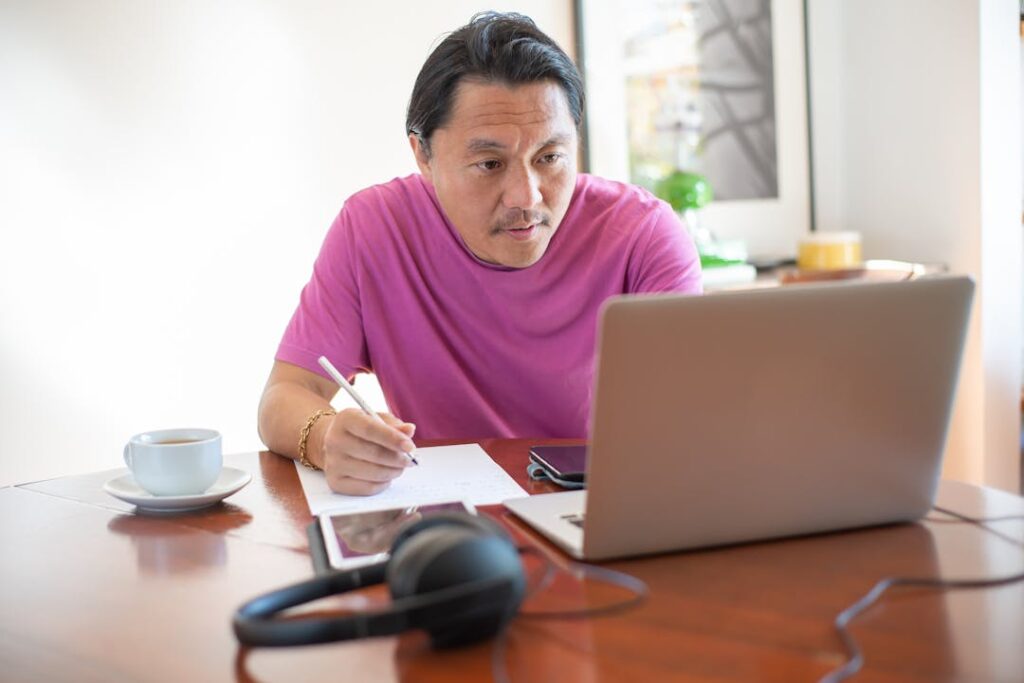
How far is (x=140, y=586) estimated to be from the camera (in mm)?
926

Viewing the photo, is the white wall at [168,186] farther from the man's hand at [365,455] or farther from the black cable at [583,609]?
the black cable at [583,609]

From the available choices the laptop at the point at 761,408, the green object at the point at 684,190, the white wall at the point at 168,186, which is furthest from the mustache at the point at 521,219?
the green object at the point at 684,190

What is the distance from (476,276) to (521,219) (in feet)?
0.57

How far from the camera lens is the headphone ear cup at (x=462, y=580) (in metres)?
0.72

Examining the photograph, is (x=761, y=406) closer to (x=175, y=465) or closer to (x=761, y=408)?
(x=761, y=408)

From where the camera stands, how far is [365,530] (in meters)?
1.00

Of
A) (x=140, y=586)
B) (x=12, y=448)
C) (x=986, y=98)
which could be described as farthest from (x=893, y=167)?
(x=140, y=586)

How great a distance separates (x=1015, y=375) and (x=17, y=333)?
2.59 metres

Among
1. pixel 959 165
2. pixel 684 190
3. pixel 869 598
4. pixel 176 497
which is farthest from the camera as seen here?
pixel 684 190

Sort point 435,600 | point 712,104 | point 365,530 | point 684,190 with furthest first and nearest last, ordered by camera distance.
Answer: point 712,104, point 684,190, point 365,530, point 435,600

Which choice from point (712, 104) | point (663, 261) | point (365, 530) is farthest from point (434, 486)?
point (712, 104)

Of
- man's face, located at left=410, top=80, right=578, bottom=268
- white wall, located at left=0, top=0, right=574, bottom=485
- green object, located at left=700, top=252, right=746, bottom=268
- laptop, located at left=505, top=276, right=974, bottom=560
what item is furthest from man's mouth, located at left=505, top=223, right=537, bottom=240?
green object, located at left=700, top=252, right=746, bottom=268

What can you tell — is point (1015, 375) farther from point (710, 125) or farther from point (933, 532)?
point (933, 532)

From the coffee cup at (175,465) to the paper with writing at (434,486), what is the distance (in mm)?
117
